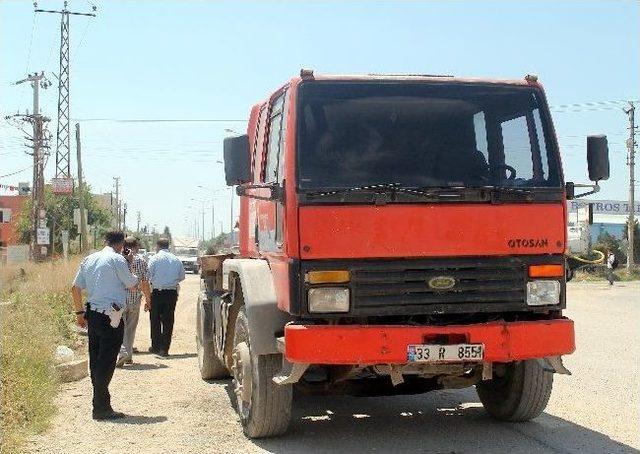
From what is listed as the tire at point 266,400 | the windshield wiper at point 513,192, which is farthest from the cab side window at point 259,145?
the windshield wiper at point 513,192

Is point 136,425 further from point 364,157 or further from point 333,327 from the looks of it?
point 364,157

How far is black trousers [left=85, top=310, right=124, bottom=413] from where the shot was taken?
7.49 metres

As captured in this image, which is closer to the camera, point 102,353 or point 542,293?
point 542,293

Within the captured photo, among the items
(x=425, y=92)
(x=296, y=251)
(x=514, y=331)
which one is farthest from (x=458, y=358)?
(x=425, y=92)

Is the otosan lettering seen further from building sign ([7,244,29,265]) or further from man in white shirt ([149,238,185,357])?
building sign ([7,244,29,265])

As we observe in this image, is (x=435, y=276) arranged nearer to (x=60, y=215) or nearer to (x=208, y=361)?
(x=208, y=361)

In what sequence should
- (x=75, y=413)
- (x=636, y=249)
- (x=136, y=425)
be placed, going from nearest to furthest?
(x=136, y=425) → (x=75, y=413) → (x=636, y=249)

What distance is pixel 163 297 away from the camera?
12.2m

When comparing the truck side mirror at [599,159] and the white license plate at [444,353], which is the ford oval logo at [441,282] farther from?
the truck side mirror at [599,159]

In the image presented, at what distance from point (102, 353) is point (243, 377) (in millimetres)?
1715

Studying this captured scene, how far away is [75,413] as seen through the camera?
770 centimetres

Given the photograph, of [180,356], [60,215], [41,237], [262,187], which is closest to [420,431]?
[262,187]

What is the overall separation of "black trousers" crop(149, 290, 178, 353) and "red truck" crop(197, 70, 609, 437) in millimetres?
5532

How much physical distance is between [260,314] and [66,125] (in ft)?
129
